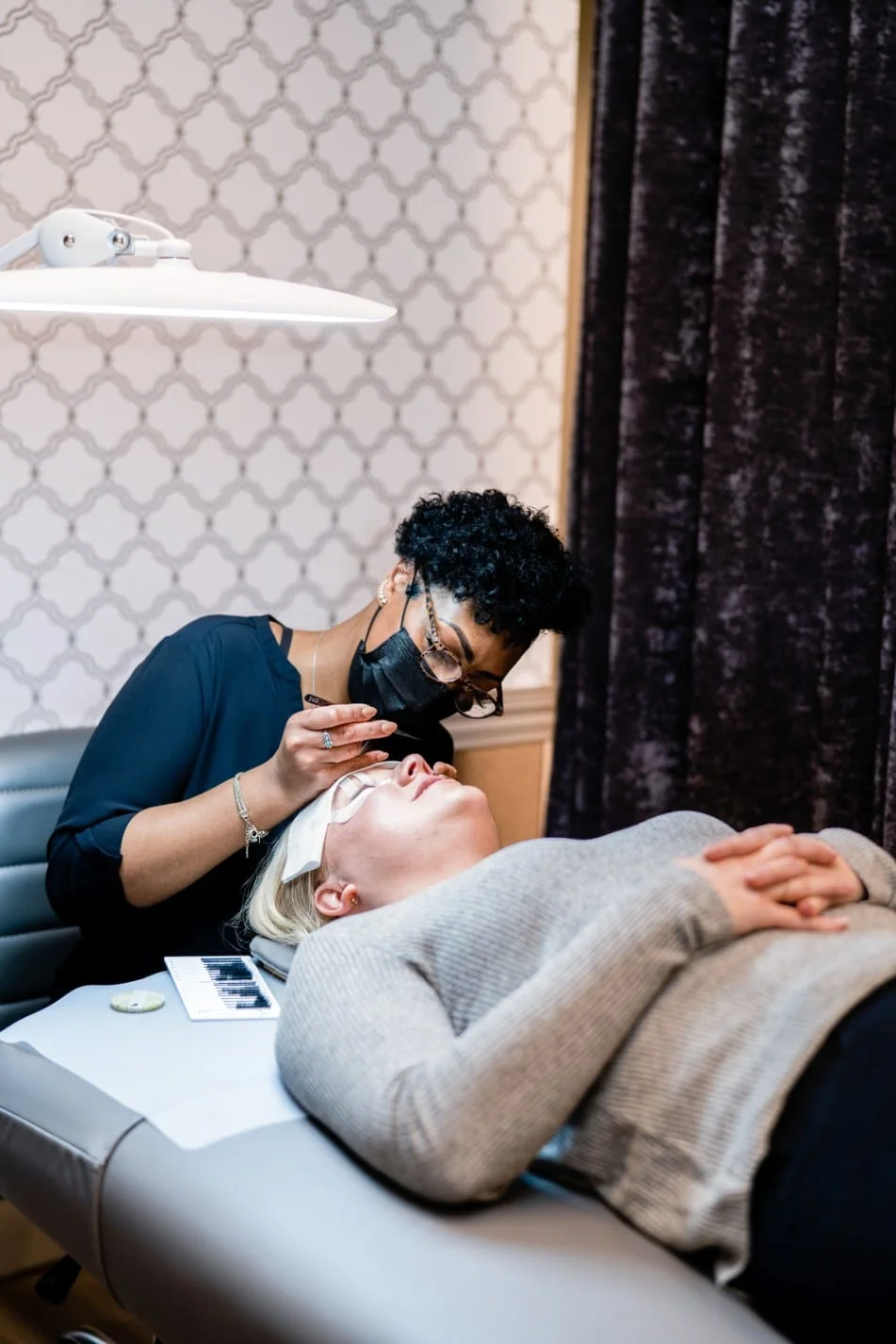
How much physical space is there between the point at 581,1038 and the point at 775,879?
262mm

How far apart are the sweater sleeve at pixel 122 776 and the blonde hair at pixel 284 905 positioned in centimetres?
19

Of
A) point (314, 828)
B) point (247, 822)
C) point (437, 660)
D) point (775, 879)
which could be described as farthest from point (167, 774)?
point (775, 879)

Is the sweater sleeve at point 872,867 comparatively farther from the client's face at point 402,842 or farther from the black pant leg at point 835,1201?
the client's face at point 402,842

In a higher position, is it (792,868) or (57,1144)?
(792,868)

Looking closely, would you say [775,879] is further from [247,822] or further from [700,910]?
[247,822]

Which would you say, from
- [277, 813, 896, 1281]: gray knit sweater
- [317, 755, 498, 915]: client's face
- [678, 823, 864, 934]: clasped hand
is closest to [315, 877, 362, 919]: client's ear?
[317, 755, 498, 915]: client's face

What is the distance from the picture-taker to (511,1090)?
3.79 feet

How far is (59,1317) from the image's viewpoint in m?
2.15

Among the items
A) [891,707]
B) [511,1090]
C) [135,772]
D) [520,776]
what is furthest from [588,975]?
[520,776]

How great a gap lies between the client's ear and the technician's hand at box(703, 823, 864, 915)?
491 millimetres

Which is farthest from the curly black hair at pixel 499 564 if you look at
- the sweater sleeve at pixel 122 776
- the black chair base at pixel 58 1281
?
the black chair base at pixel 58 1281

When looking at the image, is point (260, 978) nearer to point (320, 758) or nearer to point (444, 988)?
point (320, 758)

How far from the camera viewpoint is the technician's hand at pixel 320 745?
169 centimetres

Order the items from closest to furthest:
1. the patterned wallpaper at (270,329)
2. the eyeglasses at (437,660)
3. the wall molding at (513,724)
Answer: the eyeglasses at (437,660) → the patterned wallpaper at (270,329) → the wall molding at (513,724)
